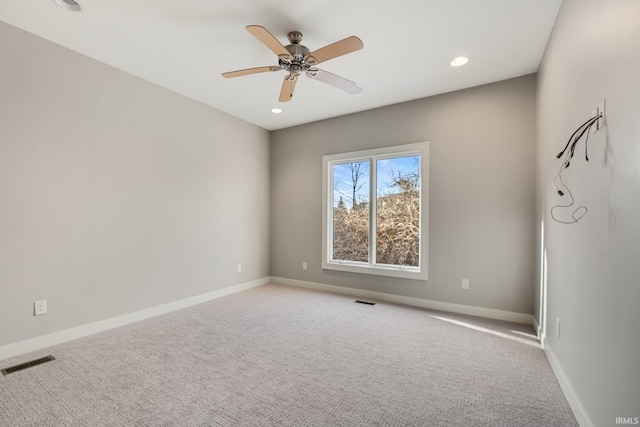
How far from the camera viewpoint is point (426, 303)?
3768 millimetres

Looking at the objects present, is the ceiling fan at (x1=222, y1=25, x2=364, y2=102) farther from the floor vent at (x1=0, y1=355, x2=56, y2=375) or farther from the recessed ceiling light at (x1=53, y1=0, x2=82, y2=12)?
the floor vent at (x1=0, y1=355, x2=56, y2=375)

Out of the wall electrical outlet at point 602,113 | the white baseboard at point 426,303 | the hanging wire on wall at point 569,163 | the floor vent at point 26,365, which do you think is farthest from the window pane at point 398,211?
the floor vent at point 26,365

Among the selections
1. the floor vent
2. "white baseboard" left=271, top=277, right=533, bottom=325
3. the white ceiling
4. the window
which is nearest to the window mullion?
the window

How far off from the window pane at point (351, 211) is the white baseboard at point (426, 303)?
1.62ft

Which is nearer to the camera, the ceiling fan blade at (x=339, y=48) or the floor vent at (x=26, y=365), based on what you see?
the ceiling fan blade at (x=339, y=48)

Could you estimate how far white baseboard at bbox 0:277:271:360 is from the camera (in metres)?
2.43

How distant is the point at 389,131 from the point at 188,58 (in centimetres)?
263

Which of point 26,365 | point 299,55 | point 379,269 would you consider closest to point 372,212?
point 379,269

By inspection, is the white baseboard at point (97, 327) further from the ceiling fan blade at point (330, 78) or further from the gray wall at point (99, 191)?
the ceiling fan blade at point (330, 78)

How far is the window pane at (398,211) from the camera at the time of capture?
3.96 metres

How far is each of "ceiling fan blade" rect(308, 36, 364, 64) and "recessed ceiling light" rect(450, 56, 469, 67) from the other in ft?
4.58

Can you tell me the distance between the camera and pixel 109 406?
178 cm

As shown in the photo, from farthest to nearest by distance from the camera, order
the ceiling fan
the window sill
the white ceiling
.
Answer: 1. the window sill
2. the white ceiling
3. the ceiling fan

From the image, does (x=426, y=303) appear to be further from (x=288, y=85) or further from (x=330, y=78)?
(x=288, y=85)
